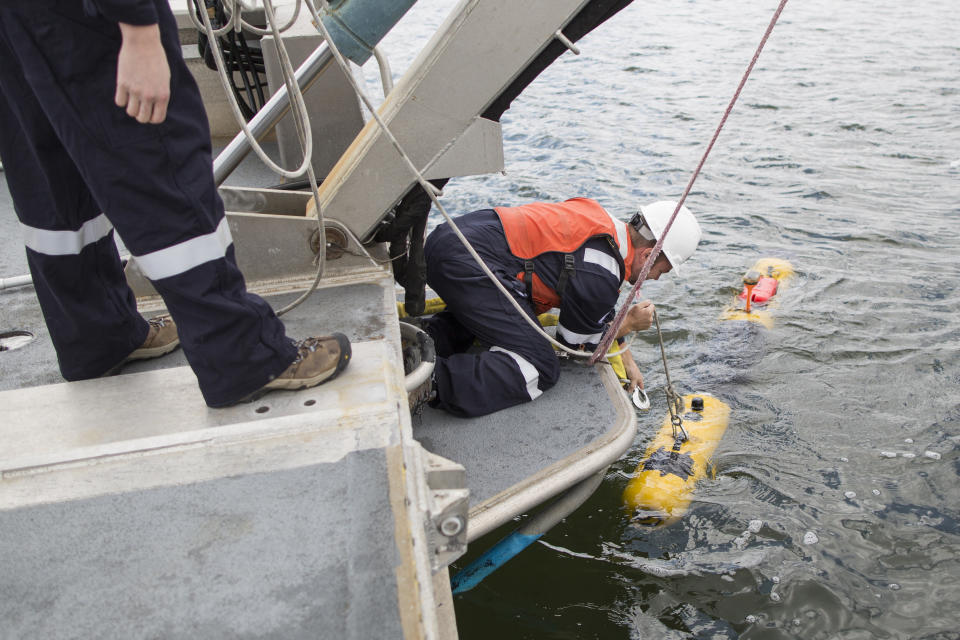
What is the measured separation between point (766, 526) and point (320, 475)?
3.03 m

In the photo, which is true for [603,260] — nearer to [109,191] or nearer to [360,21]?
[360,21]

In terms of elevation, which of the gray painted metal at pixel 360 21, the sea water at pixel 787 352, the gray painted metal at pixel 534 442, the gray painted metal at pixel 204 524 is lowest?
the sea water at pixel 787 352

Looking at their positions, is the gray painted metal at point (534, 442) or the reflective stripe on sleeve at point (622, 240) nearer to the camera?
the gray painted metal at point (534, 442)

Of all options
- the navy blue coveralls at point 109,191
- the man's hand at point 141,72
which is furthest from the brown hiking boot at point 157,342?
the man's hand at point 141,72

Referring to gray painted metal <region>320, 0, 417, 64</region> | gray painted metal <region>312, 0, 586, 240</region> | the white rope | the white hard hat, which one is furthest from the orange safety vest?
gray painted metal <region>320, 0, 417, 64</region>

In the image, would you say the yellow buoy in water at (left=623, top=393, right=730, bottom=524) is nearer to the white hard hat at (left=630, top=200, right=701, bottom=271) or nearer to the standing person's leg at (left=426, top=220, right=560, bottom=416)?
the standing person's leg at (left=426, top=220, right=560, bottom=416)

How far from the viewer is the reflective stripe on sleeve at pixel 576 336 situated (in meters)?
3.71

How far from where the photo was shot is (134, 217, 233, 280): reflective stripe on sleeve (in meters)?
1.83

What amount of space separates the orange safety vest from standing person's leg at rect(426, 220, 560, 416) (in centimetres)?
15

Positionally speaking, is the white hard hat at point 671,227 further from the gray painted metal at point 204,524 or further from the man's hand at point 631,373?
the gray painted metal at point 204,524

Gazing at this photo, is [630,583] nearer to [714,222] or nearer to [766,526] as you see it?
[766,526]

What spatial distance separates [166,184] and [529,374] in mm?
1853

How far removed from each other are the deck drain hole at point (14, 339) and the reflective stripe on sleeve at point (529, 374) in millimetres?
1964

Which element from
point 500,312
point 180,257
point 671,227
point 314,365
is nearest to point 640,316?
point 671,227
